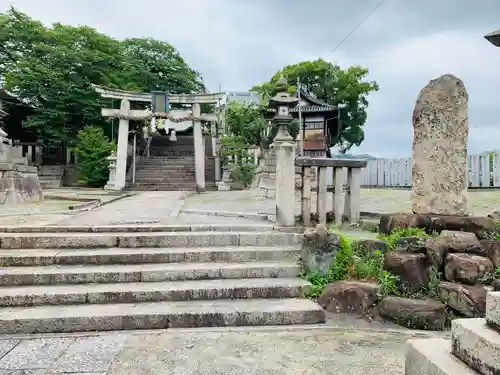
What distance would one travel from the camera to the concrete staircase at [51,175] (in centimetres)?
2105

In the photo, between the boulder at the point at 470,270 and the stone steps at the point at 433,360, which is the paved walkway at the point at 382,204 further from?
the stone steps at the point at 433,360

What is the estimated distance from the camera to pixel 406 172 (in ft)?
55.5

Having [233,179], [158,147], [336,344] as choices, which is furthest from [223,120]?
[336,344]

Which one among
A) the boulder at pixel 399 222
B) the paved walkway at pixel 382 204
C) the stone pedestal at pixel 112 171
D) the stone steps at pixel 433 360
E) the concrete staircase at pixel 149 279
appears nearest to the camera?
the stone steps at pixel 433 360

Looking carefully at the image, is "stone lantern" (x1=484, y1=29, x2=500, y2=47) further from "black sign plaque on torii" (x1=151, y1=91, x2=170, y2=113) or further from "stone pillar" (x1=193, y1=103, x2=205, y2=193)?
"black sign plaque on torii" (x1=151, y1=91, x2=170, y2=113)

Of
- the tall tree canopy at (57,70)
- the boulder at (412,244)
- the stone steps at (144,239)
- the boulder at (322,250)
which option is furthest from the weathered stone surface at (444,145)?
the tall tree canopy at (57,70)

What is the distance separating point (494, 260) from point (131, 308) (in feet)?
13.2

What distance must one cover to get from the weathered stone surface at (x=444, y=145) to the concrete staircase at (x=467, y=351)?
3117 mm

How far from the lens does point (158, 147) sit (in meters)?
27.3

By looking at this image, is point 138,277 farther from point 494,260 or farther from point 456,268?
point 494,260

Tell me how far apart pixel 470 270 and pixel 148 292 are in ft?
11.2

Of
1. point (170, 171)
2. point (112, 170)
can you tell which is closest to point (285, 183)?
point (112, 170)

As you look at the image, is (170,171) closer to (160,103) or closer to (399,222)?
(160,103)

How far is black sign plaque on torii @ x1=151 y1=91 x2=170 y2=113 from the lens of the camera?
18062mm
